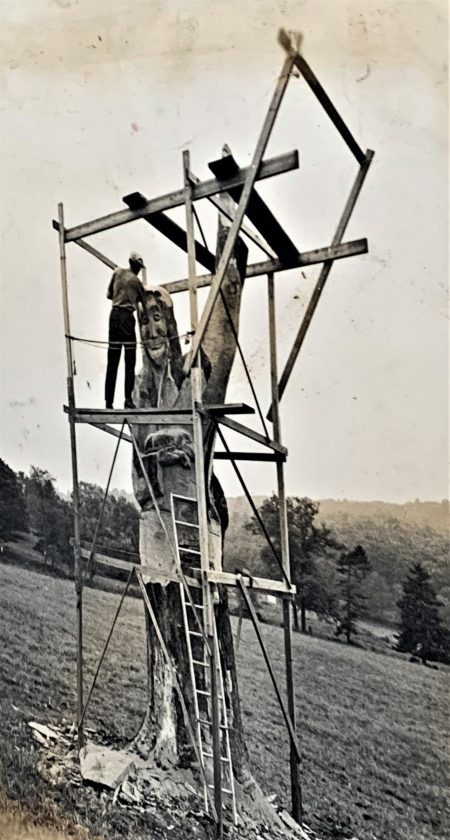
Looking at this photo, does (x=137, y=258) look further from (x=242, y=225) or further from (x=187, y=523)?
(x=187, y=523)

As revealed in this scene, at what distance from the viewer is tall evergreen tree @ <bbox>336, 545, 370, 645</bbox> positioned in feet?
15.4

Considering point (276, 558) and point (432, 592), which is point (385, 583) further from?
point (276, 558)

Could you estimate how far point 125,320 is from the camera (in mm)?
5633

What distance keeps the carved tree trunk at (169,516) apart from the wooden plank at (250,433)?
19 centimetres

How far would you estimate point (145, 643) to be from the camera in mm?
5422

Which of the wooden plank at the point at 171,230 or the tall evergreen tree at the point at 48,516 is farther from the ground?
the wooden plank at the point at 171,230

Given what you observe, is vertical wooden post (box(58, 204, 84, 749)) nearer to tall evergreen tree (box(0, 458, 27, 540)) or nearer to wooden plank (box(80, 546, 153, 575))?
wooden plank (box(80, 546, 153, 575))

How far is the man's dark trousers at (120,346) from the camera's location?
18.5 feet

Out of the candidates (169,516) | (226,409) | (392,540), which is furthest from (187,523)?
(392,540)

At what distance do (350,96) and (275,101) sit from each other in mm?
443

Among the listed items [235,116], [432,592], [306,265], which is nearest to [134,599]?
[432,592]

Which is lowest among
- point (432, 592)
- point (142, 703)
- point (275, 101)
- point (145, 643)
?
point (142, 703)

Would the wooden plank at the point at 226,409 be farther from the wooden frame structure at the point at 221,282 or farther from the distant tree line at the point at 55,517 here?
the distant tree line at the point at 55,517

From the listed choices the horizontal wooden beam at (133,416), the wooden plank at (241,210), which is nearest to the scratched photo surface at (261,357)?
the horizontal wooden beam at (133,416)
